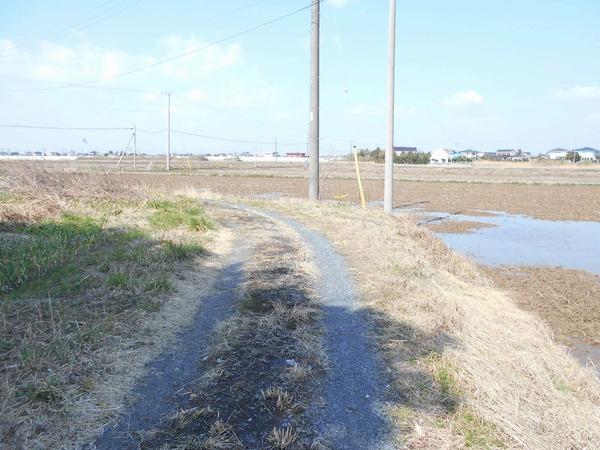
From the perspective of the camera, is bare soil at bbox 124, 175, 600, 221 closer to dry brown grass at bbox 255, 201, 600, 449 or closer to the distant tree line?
dry brown grass at bbox 255, 201, 600, 449

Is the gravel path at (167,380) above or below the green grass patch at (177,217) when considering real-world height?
below

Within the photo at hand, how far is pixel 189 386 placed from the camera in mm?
3836

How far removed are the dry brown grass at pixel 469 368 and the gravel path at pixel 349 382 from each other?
0.16 metres

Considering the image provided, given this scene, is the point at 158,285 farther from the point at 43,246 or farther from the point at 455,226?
the point at 455,226

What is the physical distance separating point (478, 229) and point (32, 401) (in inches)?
657

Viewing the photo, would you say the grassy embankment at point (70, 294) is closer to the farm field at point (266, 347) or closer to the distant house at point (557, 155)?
the farm field at point (266, 347)

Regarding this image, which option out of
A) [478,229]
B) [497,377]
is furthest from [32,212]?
[478,229]

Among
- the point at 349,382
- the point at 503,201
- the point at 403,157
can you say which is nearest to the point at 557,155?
the point at 403,157

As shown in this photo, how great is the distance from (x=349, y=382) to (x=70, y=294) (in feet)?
11.4

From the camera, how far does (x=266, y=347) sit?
4.63m

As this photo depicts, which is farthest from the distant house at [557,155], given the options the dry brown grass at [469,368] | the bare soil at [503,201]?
the dry brown grass at [469,368]

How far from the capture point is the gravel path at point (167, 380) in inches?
126

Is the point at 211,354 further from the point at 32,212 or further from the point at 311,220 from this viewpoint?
the point at 311,220

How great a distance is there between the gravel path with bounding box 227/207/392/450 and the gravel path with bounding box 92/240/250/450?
1087 millimetres
